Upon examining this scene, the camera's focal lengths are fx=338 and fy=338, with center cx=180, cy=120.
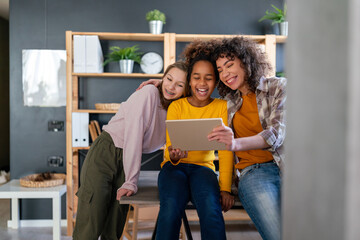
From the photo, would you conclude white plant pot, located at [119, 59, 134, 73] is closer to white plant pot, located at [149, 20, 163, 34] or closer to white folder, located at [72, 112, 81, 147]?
white plant pot, located at [149, 20, 163, 34]

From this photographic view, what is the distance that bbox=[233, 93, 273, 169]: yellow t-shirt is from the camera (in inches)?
61.1

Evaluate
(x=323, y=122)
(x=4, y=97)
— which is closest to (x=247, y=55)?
(x=323, y=122)

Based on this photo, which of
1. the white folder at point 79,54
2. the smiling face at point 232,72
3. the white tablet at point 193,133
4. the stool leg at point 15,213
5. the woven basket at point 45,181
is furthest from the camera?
the stool leg at point 15,213

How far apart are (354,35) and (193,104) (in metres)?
1.50

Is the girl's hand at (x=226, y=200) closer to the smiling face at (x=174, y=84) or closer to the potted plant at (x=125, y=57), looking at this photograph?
the smiling face at (x=174, y=84)

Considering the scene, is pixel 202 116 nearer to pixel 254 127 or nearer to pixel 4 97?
pixel 254 127

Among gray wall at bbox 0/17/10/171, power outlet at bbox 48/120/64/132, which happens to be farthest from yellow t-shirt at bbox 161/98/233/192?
gray wall at bbox 0/17/10/171

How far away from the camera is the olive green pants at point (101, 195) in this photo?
1.83 meters

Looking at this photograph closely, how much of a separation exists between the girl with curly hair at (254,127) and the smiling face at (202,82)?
70 millimetres

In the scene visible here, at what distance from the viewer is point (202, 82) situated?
173 cm

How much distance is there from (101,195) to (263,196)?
3.05 feet

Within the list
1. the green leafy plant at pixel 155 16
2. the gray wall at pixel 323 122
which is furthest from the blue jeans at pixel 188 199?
the green leafy plant at pixel 155 16

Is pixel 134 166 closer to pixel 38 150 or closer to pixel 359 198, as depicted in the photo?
pixel 359 198

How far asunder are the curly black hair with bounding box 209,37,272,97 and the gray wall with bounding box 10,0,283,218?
189 cm
